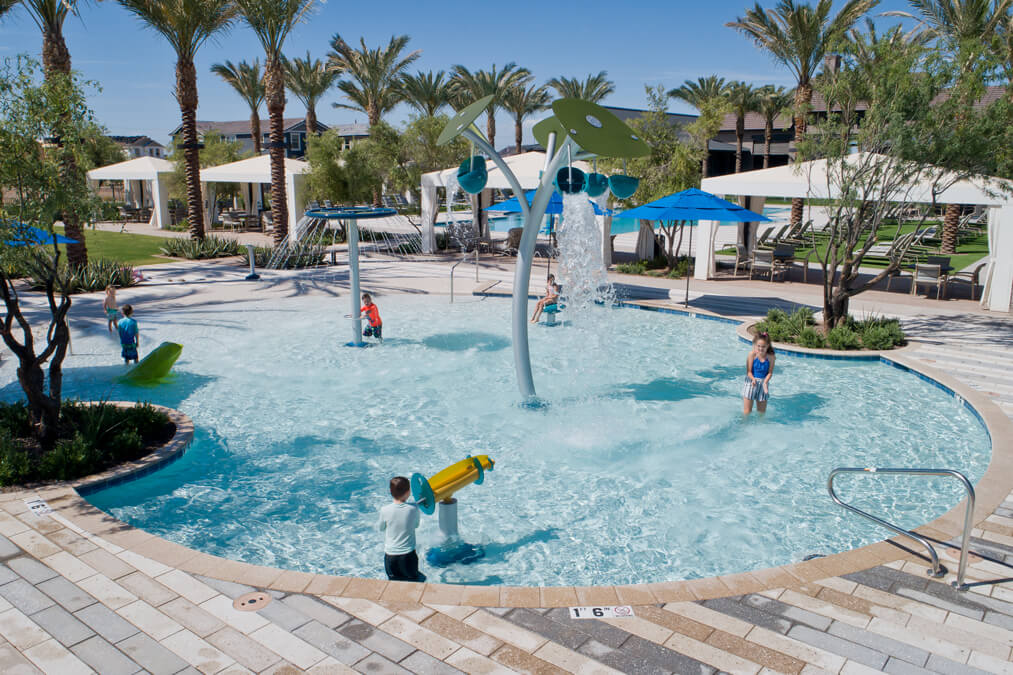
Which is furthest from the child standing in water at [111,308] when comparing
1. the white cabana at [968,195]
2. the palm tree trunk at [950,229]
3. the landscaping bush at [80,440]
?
the palm tree trunk at [950,229]

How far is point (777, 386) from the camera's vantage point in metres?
12.8

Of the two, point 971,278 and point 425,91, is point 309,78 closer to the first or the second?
point 425,91

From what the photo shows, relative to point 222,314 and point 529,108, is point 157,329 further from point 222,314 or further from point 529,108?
point 529,108

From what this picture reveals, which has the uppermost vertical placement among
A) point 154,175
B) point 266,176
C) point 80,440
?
point 154,175

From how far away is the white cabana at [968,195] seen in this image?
52.5ft

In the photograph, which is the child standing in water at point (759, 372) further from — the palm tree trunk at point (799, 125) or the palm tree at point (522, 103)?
the palm tree at point (522, 103)

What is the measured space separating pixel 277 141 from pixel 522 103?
26.0m

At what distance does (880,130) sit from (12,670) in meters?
15.2

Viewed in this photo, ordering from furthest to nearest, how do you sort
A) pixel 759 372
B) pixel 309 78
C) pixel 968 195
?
pixel 309 78
pixel 968 195
pixel 759 372

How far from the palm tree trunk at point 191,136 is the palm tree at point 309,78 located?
1725 cm

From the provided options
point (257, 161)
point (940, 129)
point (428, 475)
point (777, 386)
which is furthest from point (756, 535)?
point (257, 161)

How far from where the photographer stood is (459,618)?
18.4 feet

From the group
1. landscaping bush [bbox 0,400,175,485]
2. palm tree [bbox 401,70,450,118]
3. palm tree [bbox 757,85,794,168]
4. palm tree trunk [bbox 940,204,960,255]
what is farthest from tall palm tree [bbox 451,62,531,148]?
landscaping bush [bbox 0,400,175,485]

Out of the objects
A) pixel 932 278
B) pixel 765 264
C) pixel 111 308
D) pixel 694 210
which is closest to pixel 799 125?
pixel 765 264
